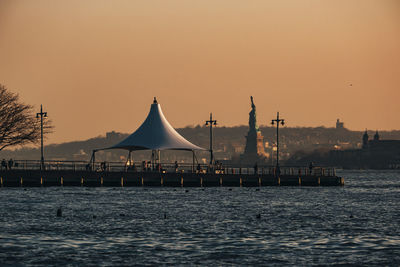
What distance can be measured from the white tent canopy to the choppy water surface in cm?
2277

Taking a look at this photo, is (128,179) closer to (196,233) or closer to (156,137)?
(156,137)

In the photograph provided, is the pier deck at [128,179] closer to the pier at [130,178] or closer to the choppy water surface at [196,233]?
the pier at [130,178]

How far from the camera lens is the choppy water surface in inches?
1373

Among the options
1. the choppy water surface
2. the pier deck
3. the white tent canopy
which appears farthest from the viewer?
the pier deck

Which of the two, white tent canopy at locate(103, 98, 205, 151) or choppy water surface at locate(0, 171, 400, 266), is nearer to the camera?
choppy water surface at locate(0, 171, 400, 266)

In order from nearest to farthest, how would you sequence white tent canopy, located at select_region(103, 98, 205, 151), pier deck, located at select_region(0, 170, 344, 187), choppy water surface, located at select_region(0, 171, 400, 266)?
choppy water surface, located at select_region(0, 171, 400, 266), white tent canopy, located at select_region(103, 98, 205, 151), pier deck, located at select_region(0, 170, 344, 187)

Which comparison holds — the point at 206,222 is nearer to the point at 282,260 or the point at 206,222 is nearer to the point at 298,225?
the point at 298,225

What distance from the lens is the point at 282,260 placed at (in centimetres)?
3428

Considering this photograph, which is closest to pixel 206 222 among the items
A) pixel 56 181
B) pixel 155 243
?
pixel 155 243

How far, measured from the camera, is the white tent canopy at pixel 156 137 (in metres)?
92.2

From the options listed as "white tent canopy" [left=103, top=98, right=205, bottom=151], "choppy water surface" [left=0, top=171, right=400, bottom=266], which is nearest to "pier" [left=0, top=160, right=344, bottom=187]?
"white tent canopy" [left=103, top=98, right=205, bottom=151]

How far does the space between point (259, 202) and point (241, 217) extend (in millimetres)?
16969

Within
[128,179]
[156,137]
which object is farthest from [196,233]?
[128,179]

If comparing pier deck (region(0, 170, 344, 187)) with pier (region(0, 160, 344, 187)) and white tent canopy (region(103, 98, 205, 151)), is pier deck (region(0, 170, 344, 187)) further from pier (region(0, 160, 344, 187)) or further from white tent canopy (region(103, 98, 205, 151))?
white tent canopy (region(103, 98, 205, 151))
